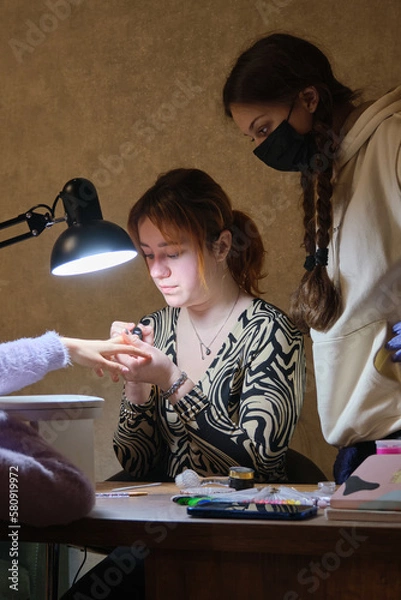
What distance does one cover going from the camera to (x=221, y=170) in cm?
255

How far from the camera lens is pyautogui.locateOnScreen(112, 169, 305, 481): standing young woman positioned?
184 cm

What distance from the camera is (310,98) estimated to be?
5.22 feet

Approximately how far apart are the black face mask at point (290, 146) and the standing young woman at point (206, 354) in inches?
19.5

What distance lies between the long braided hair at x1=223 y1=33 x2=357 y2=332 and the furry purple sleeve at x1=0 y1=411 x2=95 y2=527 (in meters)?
0.58

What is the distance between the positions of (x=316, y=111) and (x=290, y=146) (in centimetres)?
9

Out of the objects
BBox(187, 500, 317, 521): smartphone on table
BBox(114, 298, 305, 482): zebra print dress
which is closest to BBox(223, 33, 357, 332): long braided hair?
A: BBox(114, 298, 305, 482): zebra print dress

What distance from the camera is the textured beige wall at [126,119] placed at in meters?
2.44

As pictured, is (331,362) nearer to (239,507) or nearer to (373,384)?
(373,384)

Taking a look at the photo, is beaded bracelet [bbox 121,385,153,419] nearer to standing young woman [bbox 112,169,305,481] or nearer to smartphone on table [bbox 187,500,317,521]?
standing young woman [bbox 112,169,305,481]

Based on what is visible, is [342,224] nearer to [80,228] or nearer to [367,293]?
[367,293]

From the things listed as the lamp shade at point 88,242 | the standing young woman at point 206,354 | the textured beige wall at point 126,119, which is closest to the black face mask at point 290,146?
the lamp shade at point 88,242

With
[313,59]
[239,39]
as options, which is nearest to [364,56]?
[239,39]

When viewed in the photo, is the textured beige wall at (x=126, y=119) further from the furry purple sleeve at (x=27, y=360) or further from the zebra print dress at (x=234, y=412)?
the furry purple sleeve at (x=27, y=360)

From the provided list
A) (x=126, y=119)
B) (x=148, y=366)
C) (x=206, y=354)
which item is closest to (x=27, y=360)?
(x=148, y=366)
